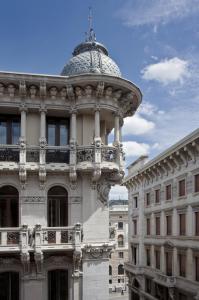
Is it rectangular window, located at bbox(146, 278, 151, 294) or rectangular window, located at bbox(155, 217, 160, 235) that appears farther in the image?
rectangular window, located at bbox(146, 278, 151, 294)

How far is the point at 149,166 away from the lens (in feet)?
144

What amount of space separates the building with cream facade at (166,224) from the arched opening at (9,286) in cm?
1873

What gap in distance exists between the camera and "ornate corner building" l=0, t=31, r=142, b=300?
17.5 metres

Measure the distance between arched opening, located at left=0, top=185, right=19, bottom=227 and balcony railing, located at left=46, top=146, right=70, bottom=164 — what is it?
226cm

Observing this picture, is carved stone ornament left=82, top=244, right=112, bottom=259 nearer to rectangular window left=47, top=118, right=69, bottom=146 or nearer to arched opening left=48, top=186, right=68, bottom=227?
arched opening left=48, top=186, right=68, bottom=227

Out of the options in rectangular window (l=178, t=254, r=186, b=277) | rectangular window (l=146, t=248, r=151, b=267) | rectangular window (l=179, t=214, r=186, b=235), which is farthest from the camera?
rectangular window (l=146, t=248, r=151, b=267)

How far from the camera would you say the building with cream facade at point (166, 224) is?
33438mm

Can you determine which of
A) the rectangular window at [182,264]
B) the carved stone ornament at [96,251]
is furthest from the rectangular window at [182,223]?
the carved stone ornament at [96,251]

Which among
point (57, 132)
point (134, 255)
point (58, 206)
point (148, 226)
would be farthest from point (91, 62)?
point (134, 255)

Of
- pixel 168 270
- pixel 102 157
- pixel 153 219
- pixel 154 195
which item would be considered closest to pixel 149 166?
pixel 154 195

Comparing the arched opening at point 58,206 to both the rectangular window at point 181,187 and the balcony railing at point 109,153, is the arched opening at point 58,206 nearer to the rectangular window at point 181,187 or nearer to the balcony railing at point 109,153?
the balcony railing at point 109,153

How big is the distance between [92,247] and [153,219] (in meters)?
27.3

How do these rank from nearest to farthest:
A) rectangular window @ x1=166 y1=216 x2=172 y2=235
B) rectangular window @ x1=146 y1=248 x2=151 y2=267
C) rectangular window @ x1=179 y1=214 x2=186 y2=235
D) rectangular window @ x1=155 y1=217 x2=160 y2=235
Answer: rectangular window @ x1=179 y1=214 x2=186 y2=235, rectangular window @ x1=166 y1=216 x2=172 y2=235, rectangular window @ x1=155 y1=217 x2=160 y2=235, rectangular window @ x1=146 y1=248 x2=151 y2=267

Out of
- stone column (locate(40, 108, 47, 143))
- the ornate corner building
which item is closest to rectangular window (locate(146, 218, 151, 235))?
the ornate corner building
